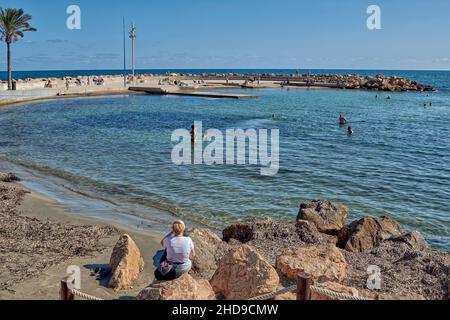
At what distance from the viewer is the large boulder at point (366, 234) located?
1106cm

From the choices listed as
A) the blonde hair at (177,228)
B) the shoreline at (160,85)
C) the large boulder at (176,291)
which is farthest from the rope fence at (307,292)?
the shoreline at (160,85)

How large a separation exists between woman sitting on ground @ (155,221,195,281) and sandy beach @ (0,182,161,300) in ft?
3.12

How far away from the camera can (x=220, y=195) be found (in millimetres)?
16641

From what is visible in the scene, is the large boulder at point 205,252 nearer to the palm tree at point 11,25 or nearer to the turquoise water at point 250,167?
the turquoise water at point 250,167

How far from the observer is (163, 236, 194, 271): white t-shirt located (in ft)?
25.6

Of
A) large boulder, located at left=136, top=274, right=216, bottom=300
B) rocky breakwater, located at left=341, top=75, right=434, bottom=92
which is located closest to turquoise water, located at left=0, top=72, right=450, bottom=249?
large boulder, located at left=136, top=274, right=216, bottom=300

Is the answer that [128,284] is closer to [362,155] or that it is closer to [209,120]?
[362,155]

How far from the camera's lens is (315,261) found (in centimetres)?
843

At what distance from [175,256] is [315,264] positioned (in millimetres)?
2601

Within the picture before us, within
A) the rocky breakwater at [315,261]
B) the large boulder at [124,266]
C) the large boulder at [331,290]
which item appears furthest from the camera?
the large boulder at [124,266]

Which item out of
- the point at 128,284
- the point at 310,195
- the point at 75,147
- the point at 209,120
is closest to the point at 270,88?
the point at 209,120

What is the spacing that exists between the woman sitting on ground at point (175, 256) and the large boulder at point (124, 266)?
103 centimetres

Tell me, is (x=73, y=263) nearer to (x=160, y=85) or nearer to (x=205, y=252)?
(x=205, y=252)

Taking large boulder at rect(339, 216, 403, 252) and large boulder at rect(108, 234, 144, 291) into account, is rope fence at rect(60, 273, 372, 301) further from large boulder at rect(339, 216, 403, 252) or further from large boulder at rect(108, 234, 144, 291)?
large boulder at rect(339, 216, 403, 252)
